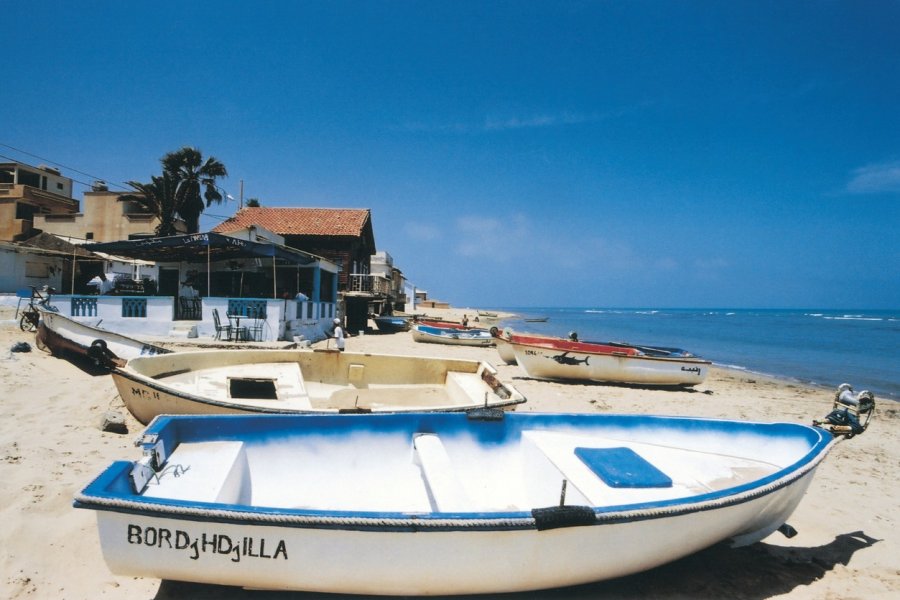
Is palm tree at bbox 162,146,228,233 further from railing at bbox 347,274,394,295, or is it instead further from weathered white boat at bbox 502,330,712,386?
weathered white boat at bbox 502,330,712,386

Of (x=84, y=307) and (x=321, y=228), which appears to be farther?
(x=321, y=228)

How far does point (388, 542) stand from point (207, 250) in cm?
1647

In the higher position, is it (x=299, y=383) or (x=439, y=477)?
(x=299, y=383)

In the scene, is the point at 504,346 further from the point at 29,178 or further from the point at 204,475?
the point at 29,178

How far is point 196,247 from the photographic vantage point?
16031 mm

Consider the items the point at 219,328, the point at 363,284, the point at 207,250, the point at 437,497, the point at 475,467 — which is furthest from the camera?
the point at 363,284

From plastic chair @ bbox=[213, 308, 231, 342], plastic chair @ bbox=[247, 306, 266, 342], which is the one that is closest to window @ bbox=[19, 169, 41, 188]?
plastic chair @ bbox=[213, 308, 231, 342]

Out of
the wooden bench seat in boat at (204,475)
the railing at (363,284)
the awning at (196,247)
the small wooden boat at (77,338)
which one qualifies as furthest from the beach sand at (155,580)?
the railing at (363,284)

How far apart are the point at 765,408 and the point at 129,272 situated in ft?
111

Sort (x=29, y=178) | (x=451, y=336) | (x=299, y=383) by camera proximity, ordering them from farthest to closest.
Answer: (x=29, y=178) < (x=451, y=336) < (x=299, y=383)

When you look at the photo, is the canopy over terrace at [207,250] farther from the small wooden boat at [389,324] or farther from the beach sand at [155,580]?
the small wooden boat at [389,324]

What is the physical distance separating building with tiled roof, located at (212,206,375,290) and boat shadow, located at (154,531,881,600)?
24651 millimetres

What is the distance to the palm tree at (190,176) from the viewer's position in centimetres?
2886

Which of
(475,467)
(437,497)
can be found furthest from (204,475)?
(475,467)
